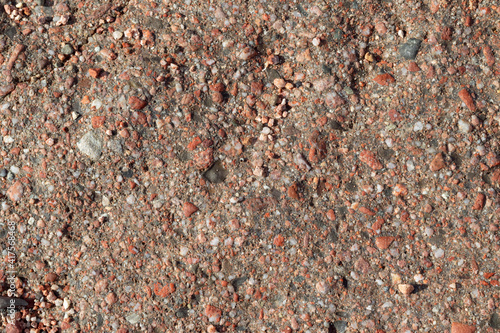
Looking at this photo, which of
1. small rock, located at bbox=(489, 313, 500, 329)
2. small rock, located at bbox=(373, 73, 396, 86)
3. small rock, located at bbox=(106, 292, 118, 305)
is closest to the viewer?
small rock, located at bbox=(489, 313, 500, 329)

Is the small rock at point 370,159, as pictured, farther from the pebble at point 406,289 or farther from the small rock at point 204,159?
the small rock at point 204,159

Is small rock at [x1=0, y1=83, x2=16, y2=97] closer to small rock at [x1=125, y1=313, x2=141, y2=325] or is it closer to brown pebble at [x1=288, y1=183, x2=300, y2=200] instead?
small rock at [x1=125, y1=313, x2=141, y2=325]

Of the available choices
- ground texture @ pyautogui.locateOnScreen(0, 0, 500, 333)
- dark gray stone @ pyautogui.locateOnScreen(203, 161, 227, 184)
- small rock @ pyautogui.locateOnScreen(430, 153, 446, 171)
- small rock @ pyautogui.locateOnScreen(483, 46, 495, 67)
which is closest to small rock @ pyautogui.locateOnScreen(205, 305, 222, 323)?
ground texture @ pyautogui.locateOnScreen(0, 0, 500, 333)

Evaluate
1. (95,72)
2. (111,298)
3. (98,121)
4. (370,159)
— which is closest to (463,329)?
(370,159)

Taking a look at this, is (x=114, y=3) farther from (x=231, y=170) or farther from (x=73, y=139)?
(x=231, y=170)

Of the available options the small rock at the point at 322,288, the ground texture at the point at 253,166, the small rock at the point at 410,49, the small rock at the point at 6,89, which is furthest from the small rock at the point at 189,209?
the small rock at the point at 410,49

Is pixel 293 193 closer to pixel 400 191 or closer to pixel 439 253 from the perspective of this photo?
pixel 400 191

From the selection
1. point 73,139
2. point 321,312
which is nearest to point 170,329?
point 321,312
